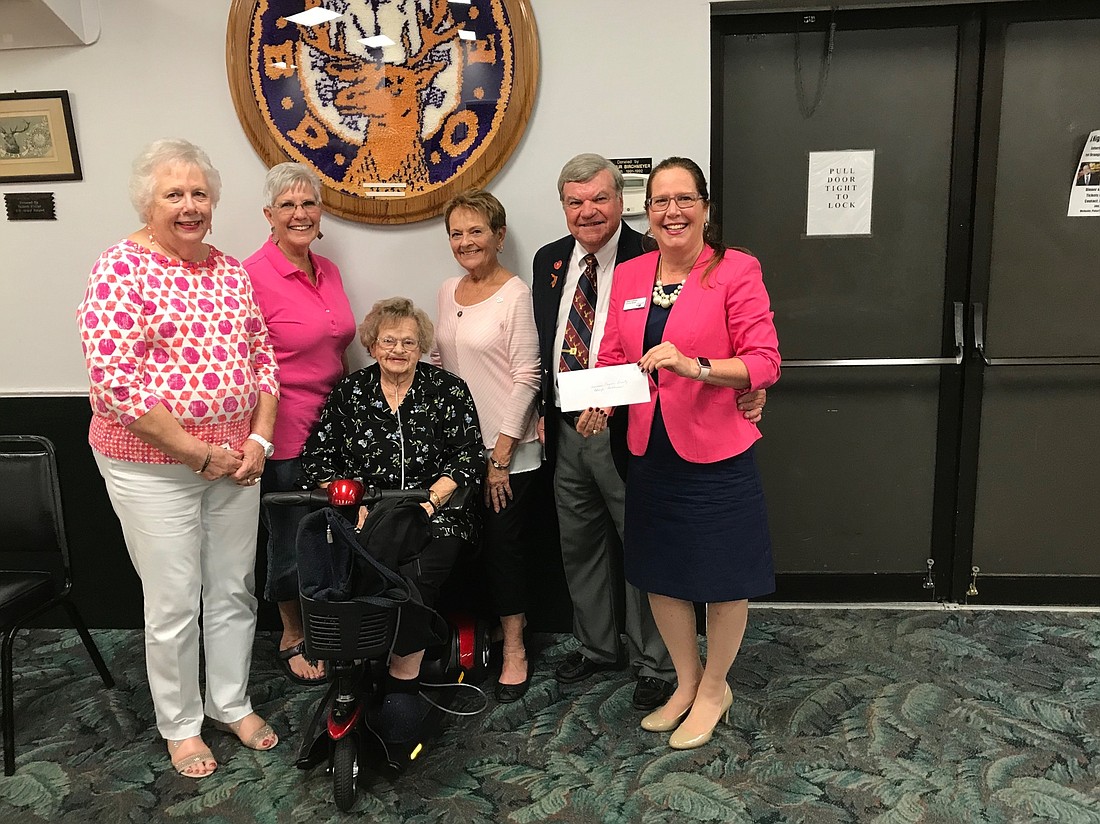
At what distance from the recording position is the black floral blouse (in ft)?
7.79

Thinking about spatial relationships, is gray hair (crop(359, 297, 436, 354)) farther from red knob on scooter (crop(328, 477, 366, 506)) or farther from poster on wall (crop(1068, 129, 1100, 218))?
poster on wall (crop(1068, 129, 1100, 218))

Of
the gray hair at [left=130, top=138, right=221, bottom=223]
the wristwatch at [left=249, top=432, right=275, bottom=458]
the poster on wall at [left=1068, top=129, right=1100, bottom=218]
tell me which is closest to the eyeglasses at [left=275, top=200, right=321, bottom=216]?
the gray hair at [left=130, top=138, right=221, bottom=223]

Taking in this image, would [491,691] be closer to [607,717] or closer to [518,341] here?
[607,717]

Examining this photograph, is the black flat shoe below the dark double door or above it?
below

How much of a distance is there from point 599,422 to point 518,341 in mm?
422

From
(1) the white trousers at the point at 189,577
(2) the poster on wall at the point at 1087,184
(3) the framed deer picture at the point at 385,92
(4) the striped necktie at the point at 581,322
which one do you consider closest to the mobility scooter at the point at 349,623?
(1) the white trousers at the point at 189,577

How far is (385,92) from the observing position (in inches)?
106

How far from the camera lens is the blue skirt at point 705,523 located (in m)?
2.12

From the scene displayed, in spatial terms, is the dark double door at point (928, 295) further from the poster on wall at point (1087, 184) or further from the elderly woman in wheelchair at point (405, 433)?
the elderly woman in wheelchair at point (405, 433)

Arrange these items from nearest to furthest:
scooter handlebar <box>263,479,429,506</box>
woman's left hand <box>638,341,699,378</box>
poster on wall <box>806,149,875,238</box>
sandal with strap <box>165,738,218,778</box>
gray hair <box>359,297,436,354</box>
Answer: woman's left hand <box>638,341,699,378</box> < scooter handlebar <box>263,479,429,506</box> < sandal with strap <box>165,738,218,778</box> < gray hair <box>359,297,436,354</box> < poster on wall <box>806,149,875,238</box>

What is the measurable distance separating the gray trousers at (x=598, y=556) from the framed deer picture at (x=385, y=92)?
993 mm

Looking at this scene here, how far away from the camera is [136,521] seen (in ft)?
6.93

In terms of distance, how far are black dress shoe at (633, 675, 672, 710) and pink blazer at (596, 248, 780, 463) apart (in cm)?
79

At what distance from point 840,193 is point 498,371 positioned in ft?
4.71
